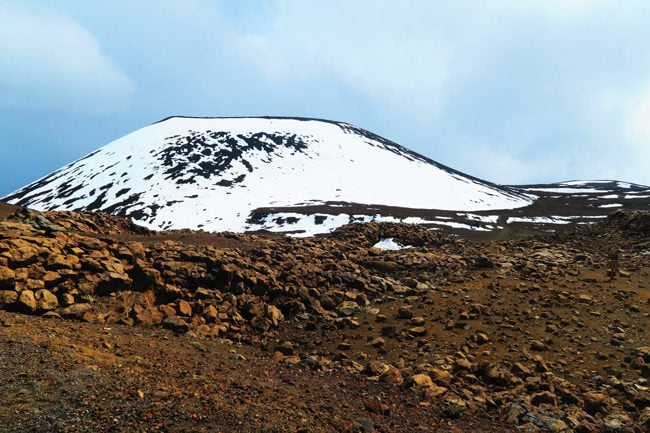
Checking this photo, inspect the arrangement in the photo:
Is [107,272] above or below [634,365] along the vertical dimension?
above

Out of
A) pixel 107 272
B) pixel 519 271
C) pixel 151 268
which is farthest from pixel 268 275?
pixel 519 271

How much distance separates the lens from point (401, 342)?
11.6 meters

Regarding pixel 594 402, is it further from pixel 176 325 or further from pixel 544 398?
pixel 176 325

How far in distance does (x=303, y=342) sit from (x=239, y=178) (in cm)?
9958

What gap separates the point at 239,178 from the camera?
10738cm

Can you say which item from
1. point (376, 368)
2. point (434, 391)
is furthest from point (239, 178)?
point (434, 391)

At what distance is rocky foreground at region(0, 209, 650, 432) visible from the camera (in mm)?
6582

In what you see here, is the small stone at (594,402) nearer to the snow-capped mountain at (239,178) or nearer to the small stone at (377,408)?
the small stone at (377,408)

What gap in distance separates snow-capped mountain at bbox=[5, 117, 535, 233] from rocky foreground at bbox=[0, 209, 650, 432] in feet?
167

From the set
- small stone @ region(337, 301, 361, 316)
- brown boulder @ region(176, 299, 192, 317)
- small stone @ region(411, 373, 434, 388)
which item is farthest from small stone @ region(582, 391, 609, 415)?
brown boulder @ region(176, 299, 192, 317)

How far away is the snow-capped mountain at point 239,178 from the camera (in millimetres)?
85875

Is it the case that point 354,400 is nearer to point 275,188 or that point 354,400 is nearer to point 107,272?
point 107,272

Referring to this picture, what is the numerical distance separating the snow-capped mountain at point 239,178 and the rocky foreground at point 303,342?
5096 centimetres

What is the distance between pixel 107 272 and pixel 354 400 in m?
7.99
